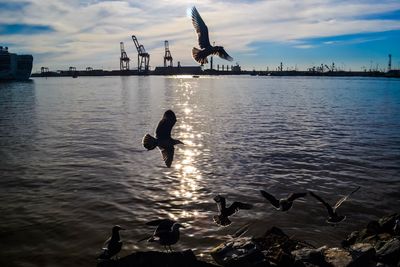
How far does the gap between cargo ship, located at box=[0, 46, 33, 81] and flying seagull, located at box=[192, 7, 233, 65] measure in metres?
144

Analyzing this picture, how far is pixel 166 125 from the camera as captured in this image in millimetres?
7160

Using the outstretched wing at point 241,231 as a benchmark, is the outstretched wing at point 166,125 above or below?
above

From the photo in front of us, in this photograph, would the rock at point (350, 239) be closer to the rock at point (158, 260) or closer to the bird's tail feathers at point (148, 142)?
the rock at point (158, 260)

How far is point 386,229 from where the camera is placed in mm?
8836

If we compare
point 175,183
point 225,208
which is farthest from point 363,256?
point 175,183

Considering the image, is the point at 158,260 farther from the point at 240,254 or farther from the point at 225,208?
the point at 225,208

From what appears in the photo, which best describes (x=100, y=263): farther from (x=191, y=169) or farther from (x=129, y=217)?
(x=191, y=169)

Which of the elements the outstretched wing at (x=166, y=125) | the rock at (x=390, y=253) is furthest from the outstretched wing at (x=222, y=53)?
the rock at (x=390, y=253)

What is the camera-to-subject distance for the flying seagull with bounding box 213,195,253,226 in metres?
8.15

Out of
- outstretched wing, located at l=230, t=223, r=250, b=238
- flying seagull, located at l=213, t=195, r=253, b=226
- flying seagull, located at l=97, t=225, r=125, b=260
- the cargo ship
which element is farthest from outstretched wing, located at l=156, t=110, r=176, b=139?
the cargo ship

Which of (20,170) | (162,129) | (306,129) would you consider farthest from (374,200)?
(306,129)

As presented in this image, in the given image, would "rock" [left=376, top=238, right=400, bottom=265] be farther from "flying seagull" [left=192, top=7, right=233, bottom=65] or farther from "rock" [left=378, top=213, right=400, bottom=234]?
"flying seagull" [left=192, top=7, right=233, bottom=65]

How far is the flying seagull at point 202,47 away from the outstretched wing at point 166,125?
180 centimetres

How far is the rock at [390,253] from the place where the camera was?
7238 millimetres
